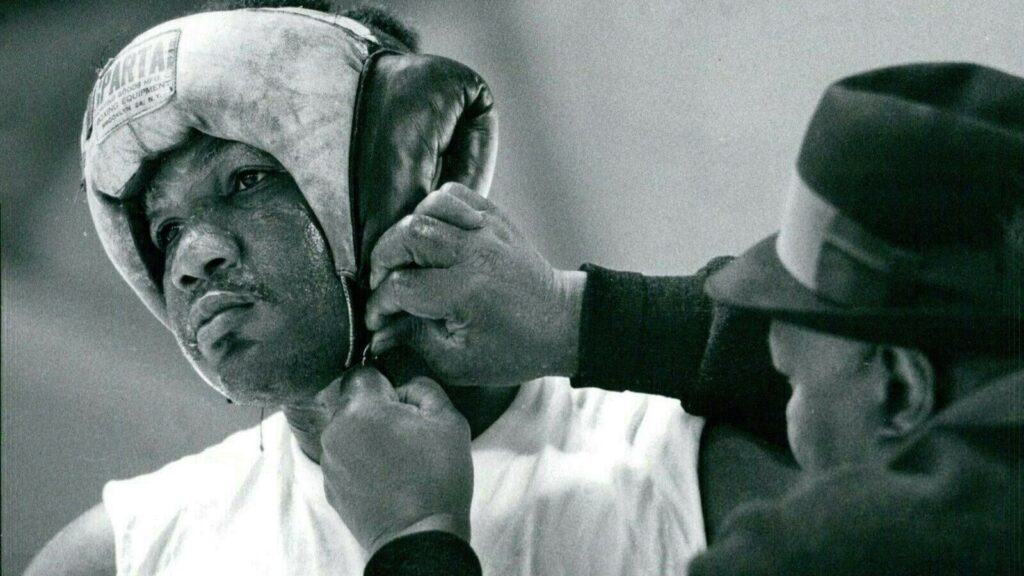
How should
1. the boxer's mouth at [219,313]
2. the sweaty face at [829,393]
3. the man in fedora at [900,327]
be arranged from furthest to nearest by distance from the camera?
the boxer's mouth at [219,313], the sweaty face at [829,393], the man in fedora at [900,327]

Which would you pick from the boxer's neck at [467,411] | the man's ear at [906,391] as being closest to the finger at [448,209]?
the boxer's neck at [467,411]

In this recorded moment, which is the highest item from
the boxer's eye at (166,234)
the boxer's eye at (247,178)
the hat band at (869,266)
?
the hat band at (869,266)

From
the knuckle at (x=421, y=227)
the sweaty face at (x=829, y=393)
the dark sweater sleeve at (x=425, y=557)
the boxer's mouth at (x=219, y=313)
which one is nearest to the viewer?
the sweaty face at (x=829, y=393)

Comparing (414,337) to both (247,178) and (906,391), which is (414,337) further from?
(906,391)

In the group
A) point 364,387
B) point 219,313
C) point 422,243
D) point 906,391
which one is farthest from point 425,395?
point 906,391

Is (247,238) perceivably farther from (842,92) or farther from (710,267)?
(842,92)

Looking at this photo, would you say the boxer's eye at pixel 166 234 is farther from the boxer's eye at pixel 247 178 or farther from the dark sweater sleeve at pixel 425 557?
the dark sweater sleeve at pixel 425 557

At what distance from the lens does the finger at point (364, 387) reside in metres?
1.27

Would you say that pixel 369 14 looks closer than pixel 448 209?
No

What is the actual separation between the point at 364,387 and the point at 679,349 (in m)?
0.36

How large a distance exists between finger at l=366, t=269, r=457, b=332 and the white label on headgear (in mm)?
356

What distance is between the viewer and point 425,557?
1.09 meters

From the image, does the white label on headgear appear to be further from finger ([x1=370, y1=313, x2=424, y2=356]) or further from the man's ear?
the man's ear

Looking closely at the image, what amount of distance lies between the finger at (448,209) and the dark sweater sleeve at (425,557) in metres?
0.34
